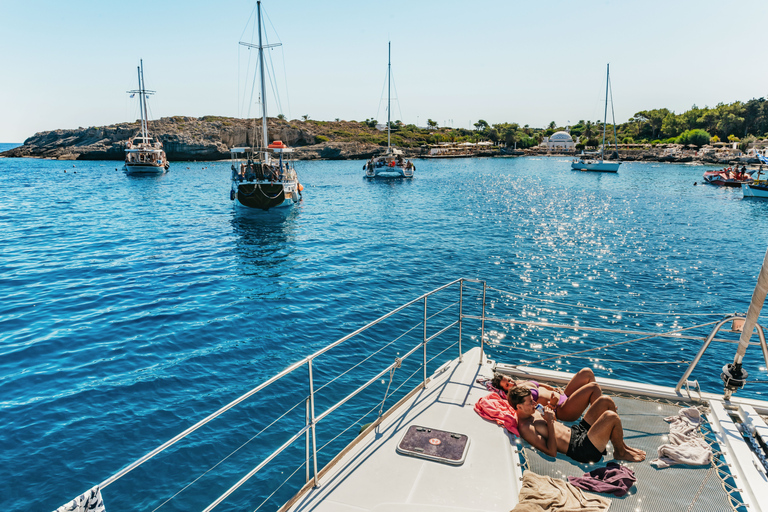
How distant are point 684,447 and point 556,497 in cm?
196

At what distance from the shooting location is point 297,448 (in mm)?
9133

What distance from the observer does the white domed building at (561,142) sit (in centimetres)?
17700

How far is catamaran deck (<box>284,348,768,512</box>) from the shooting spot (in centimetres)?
430

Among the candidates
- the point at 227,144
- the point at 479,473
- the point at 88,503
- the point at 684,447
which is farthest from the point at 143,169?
the point at 684,447

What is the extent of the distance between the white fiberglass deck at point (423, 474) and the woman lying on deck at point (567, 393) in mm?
719

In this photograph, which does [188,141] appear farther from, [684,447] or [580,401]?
[684,447]

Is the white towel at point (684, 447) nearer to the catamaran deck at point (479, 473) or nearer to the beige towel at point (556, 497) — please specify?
the catamaran deck at point (479, 473)

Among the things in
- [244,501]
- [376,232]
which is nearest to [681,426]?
[244,501]

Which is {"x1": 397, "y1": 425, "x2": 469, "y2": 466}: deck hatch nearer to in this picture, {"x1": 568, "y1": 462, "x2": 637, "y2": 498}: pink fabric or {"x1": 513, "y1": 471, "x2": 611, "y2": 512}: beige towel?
{"x1": 513, "y1": 471, "x2": 611, "y2": 512}: beige towel

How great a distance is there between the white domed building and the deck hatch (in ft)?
626

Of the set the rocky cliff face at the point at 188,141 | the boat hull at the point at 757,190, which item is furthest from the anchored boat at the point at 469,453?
the rocky cliff face at the point at 188,141

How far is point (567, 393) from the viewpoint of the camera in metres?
6.25

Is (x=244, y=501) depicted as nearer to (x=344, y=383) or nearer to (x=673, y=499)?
(x=344, y=383)

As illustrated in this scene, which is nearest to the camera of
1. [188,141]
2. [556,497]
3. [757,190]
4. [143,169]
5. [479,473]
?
[556,497]
